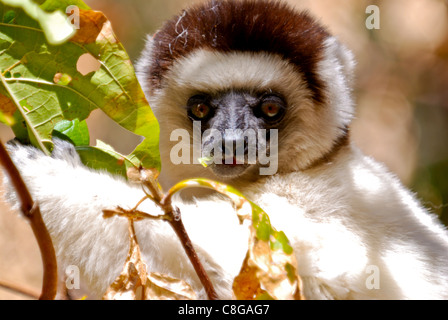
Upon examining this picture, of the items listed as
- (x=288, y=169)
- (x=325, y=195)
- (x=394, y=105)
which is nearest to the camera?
(x=325, y=195)

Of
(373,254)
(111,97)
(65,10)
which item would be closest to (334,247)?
(373,254)

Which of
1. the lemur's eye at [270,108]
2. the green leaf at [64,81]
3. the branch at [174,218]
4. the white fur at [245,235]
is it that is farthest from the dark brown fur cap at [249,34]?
the branch at [174,218]

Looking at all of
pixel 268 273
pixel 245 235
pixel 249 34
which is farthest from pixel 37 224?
pixel 249 34

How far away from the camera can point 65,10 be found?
1780 millimetres

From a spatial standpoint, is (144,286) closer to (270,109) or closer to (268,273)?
(268,273)

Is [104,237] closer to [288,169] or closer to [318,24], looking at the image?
[288,169]

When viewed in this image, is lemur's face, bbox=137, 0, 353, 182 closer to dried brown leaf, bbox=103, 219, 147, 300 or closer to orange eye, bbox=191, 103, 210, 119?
orange eye, bbox=191, 103, 210, 119

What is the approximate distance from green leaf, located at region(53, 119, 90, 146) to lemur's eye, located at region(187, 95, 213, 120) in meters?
0.81

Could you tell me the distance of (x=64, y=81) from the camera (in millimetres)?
1949

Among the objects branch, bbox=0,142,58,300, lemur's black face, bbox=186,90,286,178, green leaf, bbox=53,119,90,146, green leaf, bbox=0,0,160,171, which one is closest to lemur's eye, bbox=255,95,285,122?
lemur's black face, bbox=186,90,286,178

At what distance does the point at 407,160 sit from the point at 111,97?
5.58 metres

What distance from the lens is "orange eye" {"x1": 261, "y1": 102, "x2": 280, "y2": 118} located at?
104 inches

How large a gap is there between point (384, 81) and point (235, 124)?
4.65 meters

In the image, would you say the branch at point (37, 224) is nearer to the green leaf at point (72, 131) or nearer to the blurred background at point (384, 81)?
the green leaf at point (72, 131)
